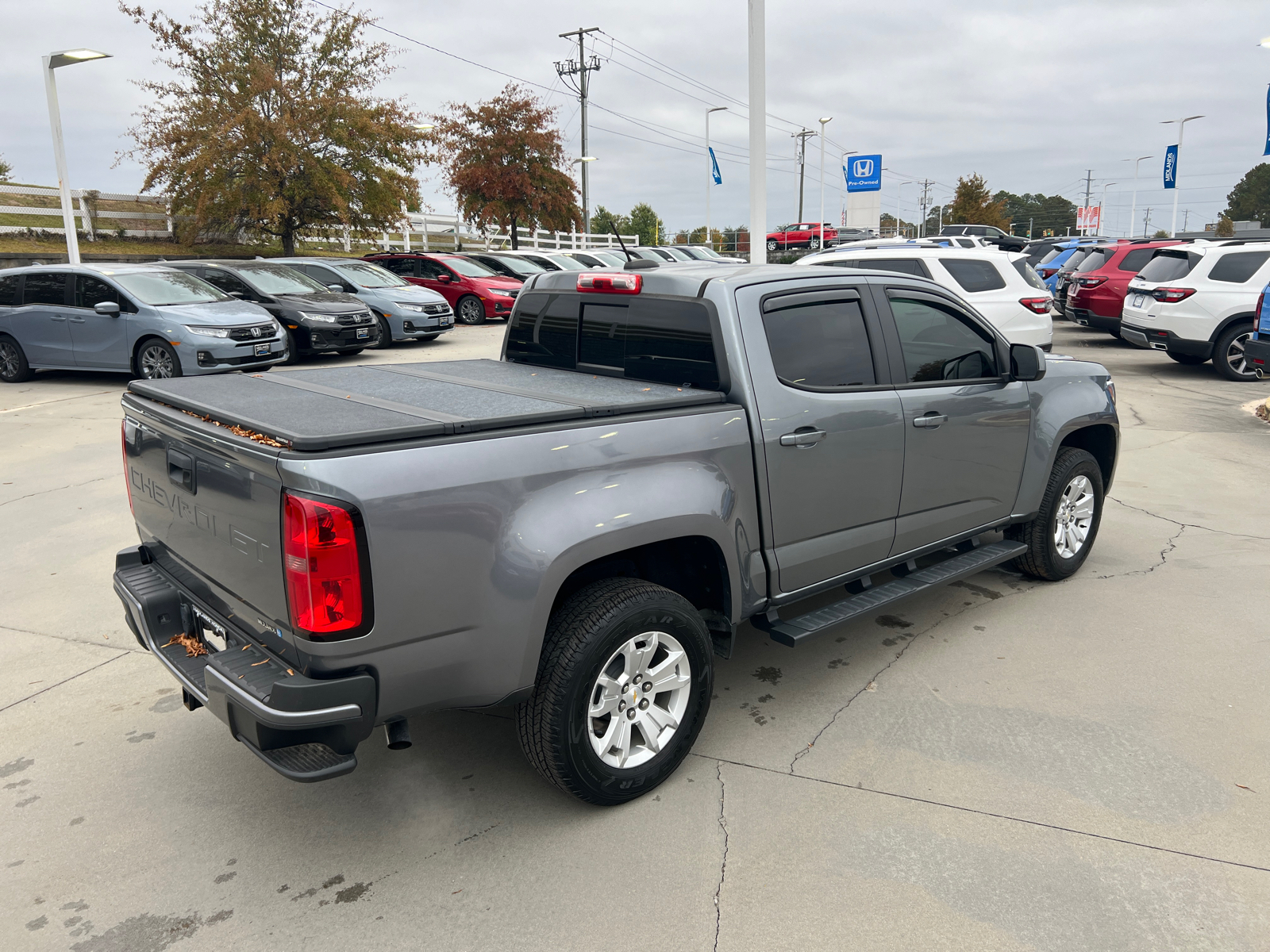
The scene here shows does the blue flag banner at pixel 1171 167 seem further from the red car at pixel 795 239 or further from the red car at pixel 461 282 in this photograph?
the red car at pixel 461 282

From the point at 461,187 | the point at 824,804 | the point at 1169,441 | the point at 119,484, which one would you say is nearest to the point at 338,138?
the point at 461,187

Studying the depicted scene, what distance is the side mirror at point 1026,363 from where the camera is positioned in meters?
4.71

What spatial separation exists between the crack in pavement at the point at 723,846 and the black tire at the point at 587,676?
25 centimetres

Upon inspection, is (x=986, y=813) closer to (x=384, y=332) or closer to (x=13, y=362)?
(x=13, y=362)

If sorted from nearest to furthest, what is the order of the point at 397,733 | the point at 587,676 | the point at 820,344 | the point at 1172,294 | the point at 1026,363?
the point at 397,733 → the point at 587,676 → the point at 820,344 → the point at 1026,363 → the point at 1172,294

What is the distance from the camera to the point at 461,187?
34.7m

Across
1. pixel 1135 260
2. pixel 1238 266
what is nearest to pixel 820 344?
pixel 1238 266

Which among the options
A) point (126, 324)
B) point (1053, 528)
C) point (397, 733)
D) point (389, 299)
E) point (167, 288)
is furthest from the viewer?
point (389, 299)

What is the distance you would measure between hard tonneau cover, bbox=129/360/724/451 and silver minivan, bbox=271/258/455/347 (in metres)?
12.4

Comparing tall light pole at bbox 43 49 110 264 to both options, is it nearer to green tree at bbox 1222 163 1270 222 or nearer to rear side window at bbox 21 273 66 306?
rear side window at bbox 21 273 66 306

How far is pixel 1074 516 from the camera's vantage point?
18.0ft

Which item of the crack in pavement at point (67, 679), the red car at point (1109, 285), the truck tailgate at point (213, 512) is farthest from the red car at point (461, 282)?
the truck tailgate at point (213, 512)

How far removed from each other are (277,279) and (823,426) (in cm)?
1354

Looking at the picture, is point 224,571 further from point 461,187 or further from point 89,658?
point 461,187
